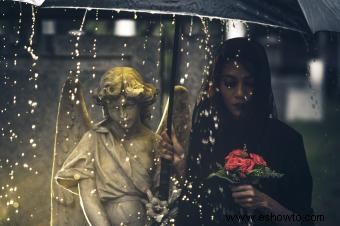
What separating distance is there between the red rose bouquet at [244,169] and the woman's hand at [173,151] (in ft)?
2.18

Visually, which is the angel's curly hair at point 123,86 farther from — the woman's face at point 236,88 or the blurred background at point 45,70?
the blurred background at point 45,70

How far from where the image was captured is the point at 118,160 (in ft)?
23.8

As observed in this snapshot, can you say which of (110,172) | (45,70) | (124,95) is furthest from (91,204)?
(45,70)

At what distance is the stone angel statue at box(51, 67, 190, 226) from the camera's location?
715 centimetres

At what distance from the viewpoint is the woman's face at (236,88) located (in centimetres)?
696

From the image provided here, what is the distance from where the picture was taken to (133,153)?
730 cm

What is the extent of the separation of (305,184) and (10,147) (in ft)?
10.1

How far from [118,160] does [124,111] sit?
0.42m

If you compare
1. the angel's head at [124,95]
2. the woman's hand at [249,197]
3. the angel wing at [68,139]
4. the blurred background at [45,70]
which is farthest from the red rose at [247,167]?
the blurred background at [45,70]

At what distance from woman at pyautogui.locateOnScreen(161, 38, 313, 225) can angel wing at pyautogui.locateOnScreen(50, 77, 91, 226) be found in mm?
967

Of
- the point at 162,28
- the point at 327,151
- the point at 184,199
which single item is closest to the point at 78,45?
the point at 162,28

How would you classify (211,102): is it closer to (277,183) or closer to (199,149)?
(199,149)

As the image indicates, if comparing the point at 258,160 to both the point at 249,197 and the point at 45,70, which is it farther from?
the point at 45,70

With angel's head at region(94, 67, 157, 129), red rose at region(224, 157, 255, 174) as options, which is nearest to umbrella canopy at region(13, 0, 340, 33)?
red rose at region(224, 157, 255, 174)
